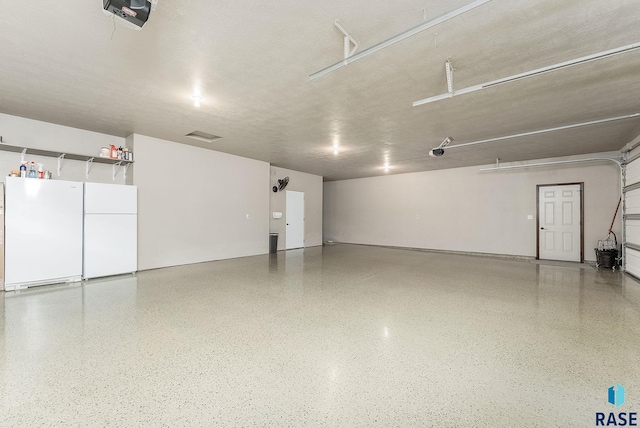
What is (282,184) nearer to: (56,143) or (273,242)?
(273,242)

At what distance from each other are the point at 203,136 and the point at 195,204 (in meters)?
1.71

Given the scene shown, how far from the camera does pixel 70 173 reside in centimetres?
528

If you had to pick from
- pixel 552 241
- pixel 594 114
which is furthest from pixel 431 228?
pixel 594 114

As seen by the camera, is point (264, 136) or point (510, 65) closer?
point (510, 65)

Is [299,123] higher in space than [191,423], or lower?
higher

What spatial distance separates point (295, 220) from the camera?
994 centimetres

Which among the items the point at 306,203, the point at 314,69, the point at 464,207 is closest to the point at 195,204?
the point at 306,203

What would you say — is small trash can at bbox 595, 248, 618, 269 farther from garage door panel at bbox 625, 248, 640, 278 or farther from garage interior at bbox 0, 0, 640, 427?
garage door panel at bbox 625, 248, 640, 278

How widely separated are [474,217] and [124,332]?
9.21 metres

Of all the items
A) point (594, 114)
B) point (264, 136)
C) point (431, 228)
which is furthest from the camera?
point (431, 228)

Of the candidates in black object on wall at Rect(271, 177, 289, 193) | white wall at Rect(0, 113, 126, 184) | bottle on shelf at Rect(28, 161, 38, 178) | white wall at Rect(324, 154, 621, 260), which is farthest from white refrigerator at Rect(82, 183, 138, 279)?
white wall at Rect(324, 154, 621, 260)

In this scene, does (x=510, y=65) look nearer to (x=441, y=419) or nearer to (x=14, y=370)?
(x=441, y=419)

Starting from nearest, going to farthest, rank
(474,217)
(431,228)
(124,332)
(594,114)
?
(124,332)
(594,114)
(474,217)
(431,228)

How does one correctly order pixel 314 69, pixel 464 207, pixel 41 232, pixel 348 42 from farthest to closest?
pixel 464 207
pixel 41 232
pixel 314 69
pixel 348 42
